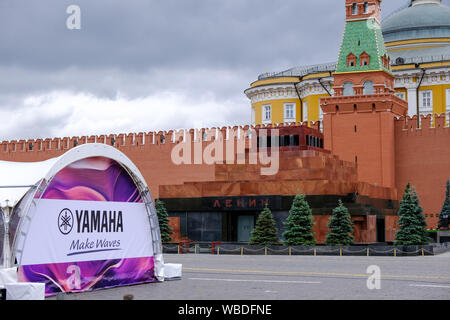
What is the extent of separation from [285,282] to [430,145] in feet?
85.2

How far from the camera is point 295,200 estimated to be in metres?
29.5

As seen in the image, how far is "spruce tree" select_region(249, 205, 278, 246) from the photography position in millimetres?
29234

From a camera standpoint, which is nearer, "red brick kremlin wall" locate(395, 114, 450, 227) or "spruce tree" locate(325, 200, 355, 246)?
"spruce tree" locate(325, 200, 355, 246)

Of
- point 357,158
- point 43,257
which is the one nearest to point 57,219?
point 43,257

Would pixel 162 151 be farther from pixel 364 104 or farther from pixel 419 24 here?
pixel 419 24

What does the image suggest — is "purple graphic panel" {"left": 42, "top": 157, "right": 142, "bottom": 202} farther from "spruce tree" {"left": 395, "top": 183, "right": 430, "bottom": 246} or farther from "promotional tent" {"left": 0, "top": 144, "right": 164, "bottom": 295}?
"spruce tree" {"left": 395, "top": 183, "right": 430, "bottom": 246}

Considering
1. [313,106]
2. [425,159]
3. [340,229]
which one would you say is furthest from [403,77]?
[340,229]

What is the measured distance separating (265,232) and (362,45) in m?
14.8

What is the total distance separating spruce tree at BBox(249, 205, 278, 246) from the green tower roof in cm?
1329

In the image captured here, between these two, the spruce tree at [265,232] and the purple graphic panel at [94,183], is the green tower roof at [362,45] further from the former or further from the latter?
the purple graphic panel at [94,183]

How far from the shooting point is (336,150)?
3994cm

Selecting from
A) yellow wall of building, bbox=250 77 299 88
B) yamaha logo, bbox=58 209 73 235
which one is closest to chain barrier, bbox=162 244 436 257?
yamaha logo, bbox=58 209 73 235

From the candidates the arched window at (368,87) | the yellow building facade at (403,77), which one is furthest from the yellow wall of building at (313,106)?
the arched window at (368,87)

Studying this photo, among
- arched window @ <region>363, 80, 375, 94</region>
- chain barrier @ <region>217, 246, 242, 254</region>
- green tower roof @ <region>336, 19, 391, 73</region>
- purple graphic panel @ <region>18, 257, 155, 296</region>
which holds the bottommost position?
chain barrier @ <region>217, 246, 242, 254</region>
